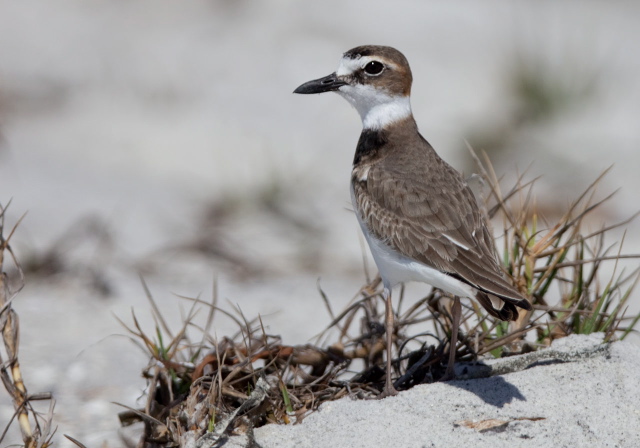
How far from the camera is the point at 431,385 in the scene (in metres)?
3.61

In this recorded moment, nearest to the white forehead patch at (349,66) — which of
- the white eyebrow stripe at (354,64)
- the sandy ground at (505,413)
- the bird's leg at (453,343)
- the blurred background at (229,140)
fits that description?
the white eyebrow stripe at (354,64)

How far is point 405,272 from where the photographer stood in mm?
3842

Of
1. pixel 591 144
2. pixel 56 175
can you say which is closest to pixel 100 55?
pixel 56 175

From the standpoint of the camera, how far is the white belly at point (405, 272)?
3.62 metres

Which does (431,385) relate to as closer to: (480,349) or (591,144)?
(480,349)

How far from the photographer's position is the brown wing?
12.0 ft

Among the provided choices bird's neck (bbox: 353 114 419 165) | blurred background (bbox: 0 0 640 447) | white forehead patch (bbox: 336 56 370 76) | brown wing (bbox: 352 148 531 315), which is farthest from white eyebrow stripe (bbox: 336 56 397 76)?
blurred background (bbox: 0 0 640 447)

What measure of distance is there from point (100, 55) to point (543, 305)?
8.10m

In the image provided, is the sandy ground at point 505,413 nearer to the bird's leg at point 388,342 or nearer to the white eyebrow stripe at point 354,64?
the bird's leg at point 388,342

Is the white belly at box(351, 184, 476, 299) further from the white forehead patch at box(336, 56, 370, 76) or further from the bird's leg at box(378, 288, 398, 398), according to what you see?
the white forehead patch at box(336, 56, 370, 76)

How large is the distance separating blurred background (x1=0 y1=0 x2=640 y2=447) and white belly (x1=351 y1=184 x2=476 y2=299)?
106 centimetres

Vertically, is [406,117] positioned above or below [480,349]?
above

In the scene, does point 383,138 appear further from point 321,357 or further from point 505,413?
point 505,413

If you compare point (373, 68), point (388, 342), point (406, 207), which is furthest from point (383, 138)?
point (388, 342)
